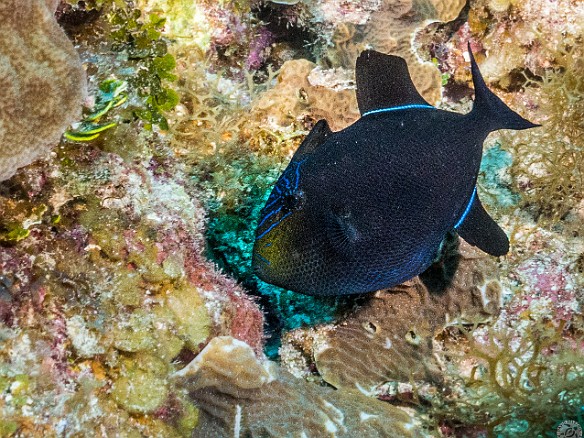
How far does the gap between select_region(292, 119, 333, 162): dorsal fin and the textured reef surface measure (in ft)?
2.29

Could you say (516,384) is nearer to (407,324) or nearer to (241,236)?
(407,324)

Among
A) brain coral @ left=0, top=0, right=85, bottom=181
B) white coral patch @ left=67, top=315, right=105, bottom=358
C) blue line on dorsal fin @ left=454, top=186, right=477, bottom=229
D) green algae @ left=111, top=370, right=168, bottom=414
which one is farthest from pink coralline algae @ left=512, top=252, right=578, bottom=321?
brain coral @ left=0, top=0, right=85, bottom=181

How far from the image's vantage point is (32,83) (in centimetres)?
170

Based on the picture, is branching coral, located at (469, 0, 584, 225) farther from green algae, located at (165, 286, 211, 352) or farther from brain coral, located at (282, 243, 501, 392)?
green algae, located at (165, 286, 211, 352)

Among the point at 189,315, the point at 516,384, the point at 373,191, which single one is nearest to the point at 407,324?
the point at 516,384

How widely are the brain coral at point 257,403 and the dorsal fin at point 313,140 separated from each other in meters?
1.01

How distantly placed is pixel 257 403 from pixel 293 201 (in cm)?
108

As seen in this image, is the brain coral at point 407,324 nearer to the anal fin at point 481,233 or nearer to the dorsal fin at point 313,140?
the anal fin at point 481,233

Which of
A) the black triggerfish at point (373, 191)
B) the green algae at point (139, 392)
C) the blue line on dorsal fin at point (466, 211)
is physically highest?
the black triggerfish at point (373, 191)

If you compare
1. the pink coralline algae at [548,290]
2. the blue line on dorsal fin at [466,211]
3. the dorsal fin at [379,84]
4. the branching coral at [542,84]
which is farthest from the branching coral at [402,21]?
A: the pink coralline algae at [548,290]

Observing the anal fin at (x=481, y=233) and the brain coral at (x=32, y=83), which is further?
the anal fin at (x=481, y=233)

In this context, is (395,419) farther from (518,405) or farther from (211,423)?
(211,423)

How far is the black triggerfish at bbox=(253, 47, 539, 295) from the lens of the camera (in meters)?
2.24

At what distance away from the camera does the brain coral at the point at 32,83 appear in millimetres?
1638
